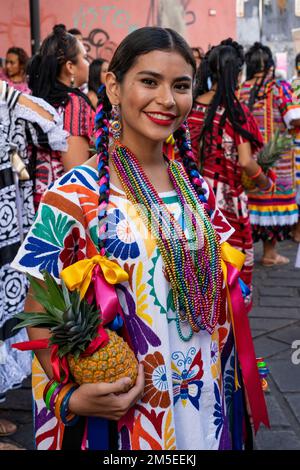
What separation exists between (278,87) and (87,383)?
546 cm

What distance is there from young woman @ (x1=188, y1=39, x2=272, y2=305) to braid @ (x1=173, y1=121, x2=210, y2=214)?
6.66ft

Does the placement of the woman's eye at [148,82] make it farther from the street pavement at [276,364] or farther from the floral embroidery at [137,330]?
the street pavement at [276,364]

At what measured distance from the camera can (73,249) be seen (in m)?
1.61

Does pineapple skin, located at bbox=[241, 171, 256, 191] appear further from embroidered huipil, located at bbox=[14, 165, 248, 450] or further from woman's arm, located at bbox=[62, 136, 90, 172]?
embroidered huipil, located at bbox=[14, 165, 248, 450]

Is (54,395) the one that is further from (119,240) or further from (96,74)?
(96,74)

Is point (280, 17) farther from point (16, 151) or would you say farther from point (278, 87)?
point (16, 151)

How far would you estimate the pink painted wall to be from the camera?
387 inches

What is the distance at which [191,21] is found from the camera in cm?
1263

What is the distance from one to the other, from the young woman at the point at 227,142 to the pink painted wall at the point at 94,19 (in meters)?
6.71

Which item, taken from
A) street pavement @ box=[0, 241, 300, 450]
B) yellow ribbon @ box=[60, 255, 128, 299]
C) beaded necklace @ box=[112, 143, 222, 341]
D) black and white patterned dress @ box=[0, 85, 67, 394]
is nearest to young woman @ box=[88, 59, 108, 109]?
street pavement @ box=[0, 241, 300, 450]

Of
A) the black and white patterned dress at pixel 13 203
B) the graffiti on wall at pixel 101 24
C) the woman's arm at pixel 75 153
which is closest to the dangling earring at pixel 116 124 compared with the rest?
the black and white patterned dress at pixel 13 203

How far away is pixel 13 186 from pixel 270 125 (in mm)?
3930

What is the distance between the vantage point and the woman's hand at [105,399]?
4.73 feet

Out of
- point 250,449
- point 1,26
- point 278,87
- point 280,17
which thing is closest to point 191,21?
point 1,26
